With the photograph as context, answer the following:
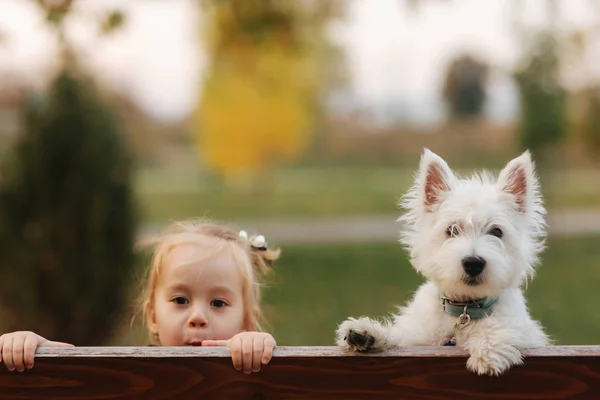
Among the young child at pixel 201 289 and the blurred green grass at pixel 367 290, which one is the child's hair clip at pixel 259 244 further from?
the blurred green grass at pixel 367 290


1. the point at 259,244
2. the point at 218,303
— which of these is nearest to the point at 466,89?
the point at 259,244

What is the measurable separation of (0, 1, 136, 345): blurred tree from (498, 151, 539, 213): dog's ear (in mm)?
4298

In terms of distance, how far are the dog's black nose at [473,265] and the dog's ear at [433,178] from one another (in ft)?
0.93

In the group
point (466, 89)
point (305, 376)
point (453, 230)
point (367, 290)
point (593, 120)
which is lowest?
point (305, 376)

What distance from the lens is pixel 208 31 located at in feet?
51.1

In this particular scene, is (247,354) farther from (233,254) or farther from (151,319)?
(151,319)

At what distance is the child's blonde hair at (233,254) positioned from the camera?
290cm

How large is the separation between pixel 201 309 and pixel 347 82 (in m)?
29.7

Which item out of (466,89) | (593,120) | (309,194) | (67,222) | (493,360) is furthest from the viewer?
(466,89)

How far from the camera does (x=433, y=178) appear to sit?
96.6 inches

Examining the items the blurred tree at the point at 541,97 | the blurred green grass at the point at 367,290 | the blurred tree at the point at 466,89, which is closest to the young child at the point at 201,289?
the blurred green grass at the point at 367,290

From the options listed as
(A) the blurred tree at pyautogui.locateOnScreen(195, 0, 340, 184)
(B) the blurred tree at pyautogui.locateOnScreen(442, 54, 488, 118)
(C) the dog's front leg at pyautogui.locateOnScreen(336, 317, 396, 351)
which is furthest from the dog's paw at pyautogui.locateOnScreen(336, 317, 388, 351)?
(B) the blurred tree at pyautogui.locateOnScreen(442, 54, 488, 118)

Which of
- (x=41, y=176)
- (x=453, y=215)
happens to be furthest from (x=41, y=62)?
(x=453, y=215)

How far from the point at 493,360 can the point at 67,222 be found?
485 cm
